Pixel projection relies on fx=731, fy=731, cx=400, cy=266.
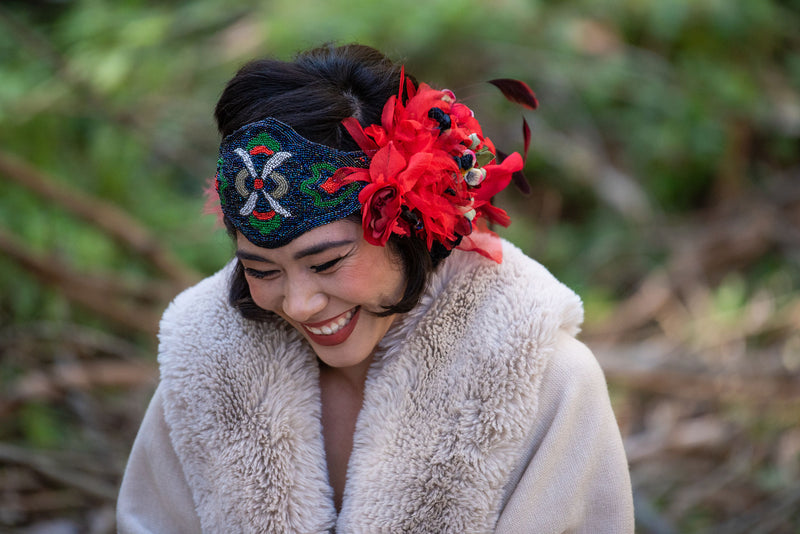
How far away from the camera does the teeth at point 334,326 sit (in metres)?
1.61

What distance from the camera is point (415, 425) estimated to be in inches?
66.8

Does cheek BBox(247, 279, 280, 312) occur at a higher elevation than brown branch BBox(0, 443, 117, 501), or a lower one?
higher

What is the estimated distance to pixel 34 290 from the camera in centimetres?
365

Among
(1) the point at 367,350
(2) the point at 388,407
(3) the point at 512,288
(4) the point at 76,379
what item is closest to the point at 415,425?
(2) the point at 388,407

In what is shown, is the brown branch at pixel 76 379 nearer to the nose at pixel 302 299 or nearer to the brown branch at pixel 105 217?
the brown branch at pixel 105 217

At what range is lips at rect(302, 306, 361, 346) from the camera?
1.61 m

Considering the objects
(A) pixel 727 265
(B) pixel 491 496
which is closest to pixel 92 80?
(B) pixel 491 496

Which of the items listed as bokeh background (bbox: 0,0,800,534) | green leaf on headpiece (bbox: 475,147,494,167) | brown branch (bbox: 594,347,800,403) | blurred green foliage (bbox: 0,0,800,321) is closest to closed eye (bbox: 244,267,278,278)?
green leaf on headpiece (bbox: 475,147,494,167)

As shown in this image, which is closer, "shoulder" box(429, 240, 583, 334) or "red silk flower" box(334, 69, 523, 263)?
"red silk flower" box(334, 69, 523, 263)

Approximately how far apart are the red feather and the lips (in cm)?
64

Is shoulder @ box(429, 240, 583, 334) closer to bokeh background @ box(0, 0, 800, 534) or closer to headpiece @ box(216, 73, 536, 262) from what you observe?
headpiece @ box(216, 73, 536, 262)

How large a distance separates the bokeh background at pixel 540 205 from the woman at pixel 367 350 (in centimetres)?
137

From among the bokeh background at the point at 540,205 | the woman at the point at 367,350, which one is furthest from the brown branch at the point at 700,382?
the woman at the point at 367,350

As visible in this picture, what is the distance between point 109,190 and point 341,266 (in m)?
3.20
